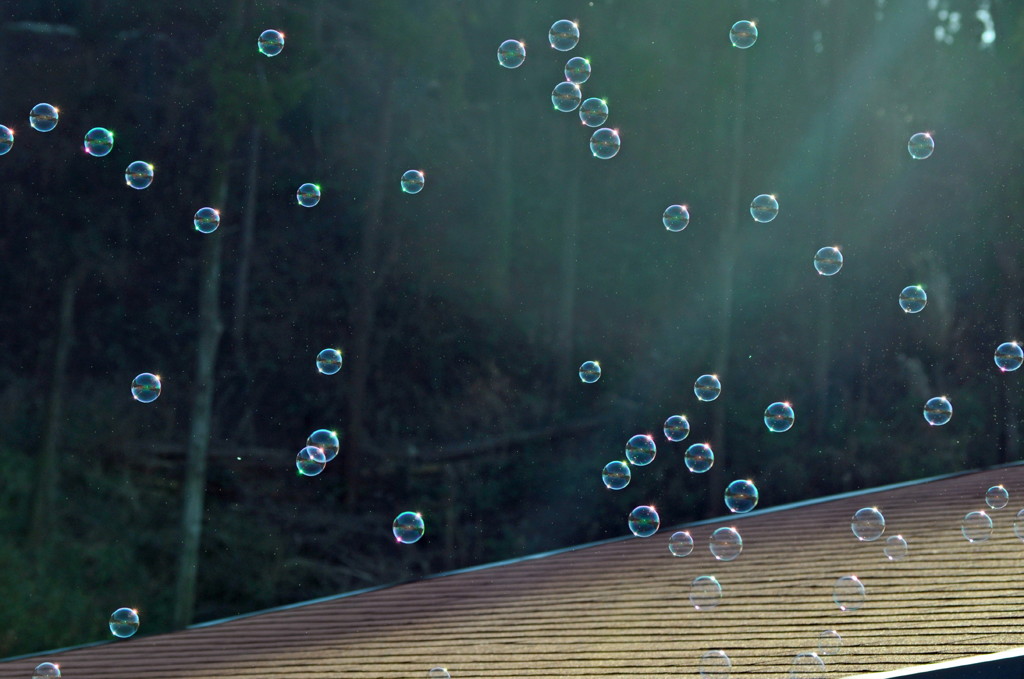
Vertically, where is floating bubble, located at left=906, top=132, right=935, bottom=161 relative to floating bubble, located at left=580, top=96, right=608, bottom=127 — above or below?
below

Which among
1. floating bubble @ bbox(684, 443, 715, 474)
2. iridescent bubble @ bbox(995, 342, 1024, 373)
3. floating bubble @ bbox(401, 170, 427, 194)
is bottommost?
floating bubble @ bbox(684, 443, 715, 474)

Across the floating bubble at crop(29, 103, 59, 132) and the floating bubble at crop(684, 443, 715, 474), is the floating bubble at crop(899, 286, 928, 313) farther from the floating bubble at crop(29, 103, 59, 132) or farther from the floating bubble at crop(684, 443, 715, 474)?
the floating bubble at crop(29, 103, 59, 132)

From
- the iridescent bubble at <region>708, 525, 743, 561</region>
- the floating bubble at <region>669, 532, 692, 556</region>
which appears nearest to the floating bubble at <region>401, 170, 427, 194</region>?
the floating bubble at <region>669, 532, 692, 556</region>

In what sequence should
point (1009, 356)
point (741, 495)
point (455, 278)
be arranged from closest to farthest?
1. point (741, 495)
2. point (1009, 356)
3. point (455, 278)

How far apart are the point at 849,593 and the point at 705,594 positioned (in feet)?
2.01

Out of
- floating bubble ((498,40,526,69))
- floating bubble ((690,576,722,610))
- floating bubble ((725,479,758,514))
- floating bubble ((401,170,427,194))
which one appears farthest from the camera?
floating bubble ((401,170,427,194))

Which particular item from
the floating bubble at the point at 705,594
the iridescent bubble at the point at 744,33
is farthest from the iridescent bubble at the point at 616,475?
the iridescent bubble at the point at 744,33

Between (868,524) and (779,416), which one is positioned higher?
(779,416)

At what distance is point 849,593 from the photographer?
4469 mm

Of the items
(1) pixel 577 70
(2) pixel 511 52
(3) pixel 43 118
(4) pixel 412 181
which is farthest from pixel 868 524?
(3) pixel 43 118

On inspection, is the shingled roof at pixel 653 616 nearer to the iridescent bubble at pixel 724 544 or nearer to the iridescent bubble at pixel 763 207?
the iridescent bubble at pixel 724 544

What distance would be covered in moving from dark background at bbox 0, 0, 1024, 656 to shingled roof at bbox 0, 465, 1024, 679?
5.45m

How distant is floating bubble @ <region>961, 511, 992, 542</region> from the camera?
513 cm

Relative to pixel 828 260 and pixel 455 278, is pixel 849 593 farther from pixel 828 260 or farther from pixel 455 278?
pixel 455 278
